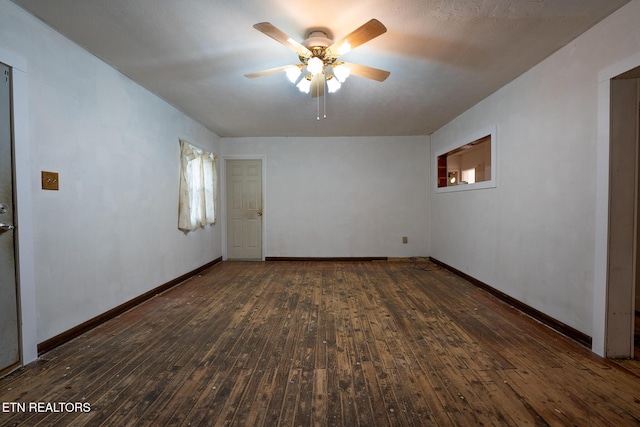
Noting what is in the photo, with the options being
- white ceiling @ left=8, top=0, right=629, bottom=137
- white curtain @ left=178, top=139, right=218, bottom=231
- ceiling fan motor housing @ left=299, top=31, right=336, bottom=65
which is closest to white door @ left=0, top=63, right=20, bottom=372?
white ceiling @ left=8, top=0, right=629, bottom=137

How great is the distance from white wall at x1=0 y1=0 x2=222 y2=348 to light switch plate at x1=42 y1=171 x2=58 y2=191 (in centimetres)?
4

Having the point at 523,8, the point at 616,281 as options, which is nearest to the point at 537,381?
the point at 616,281

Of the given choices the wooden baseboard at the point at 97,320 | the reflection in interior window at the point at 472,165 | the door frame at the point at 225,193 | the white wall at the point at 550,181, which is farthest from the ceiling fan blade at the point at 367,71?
the reflection in interior window at the point at 472,165

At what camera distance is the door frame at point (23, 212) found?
1.92 metres

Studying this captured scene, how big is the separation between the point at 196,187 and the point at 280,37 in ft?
10.6

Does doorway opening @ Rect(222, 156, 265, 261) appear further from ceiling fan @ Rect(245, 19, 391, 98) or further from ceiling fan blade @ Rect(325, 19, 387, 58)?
ceiling fan blade @ Rect(325, 19, 387, 58)

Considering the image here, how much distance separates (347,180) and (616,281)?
4190 mm

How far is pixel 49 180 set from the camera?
218cm

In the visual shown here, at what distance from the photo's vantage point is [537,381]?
5.88ft

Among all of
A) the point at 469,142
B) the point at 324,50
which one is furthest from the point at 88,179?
the point at 469,142

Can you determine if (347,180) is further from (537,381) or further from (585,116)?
(537,381)

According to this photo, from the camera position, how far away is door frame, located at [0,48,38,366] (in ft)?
6.31

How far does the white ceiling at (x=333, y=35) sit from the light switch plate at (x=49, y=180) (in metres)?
1.13

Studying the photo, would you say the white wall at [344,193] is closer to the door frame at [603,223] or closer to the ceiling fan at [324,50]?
the ceiling fan at [324,50]
